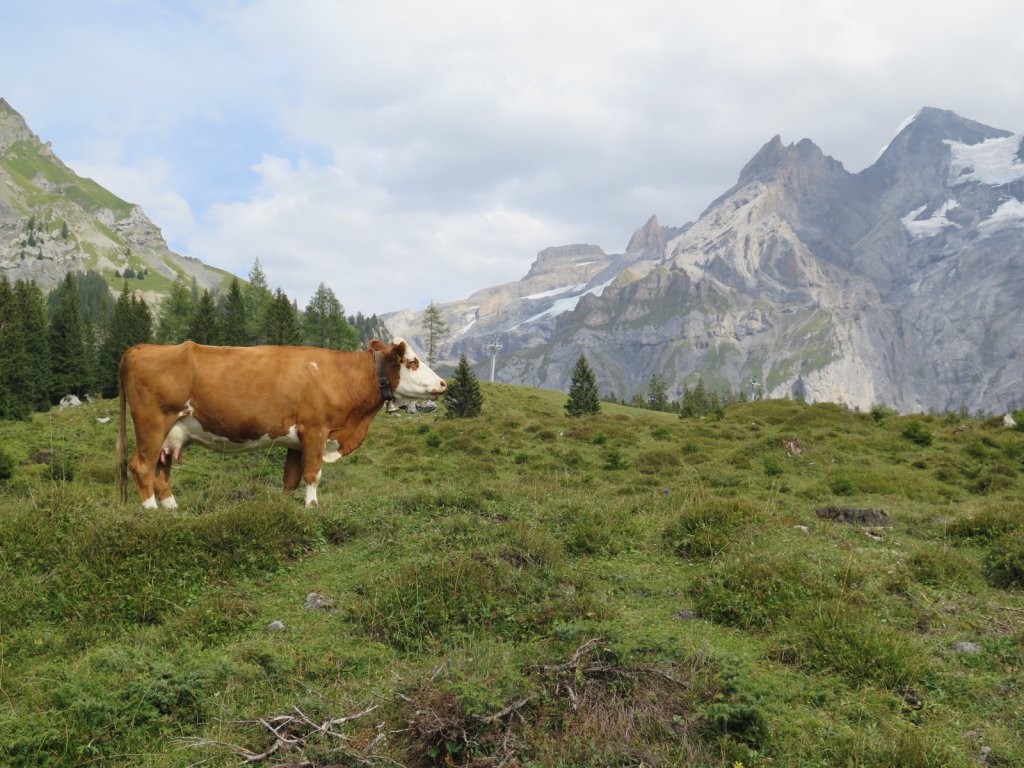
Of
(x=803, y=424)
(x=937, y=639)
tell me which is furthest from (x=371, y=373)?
(x=803, y=424)

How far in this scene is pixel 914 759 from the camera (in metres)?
4.16

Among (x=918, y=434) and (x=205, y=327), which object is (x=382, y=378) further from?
(x=205, y=327)

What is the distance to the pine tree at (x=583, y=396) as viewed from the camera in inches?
2290

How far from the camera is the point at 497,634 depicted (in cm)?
606

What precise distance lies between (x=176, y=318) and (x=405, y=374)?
306 feet

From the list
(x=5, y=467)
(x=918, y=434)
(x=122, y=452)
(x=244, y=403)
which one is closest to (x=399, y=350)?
(x=244, y=403)

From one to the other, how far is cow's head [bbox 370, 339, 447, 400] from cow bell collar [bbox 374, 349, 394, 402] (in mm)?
54

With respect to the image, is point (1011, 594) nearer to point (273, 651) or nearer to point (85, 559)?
point (273, 651)

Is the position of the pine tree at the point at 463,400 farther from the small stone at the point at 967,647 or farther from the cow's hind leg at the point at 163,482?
the small stone at the point at 967,647

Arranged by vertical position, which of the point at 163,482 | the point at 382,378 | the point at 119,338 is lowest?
the point at 163,482

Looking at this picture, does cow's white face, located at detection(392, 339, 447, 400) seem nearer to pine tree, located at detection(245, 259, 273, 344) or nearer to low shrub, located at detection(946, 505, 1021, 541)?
low shrub, located at detection(946, 505, 1021, 541)

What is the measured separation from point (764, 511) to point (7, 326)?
2503 inches

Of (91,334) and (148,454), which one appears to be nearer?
(148,454)

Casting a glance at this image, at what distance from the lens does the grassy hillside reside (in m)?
4.38
